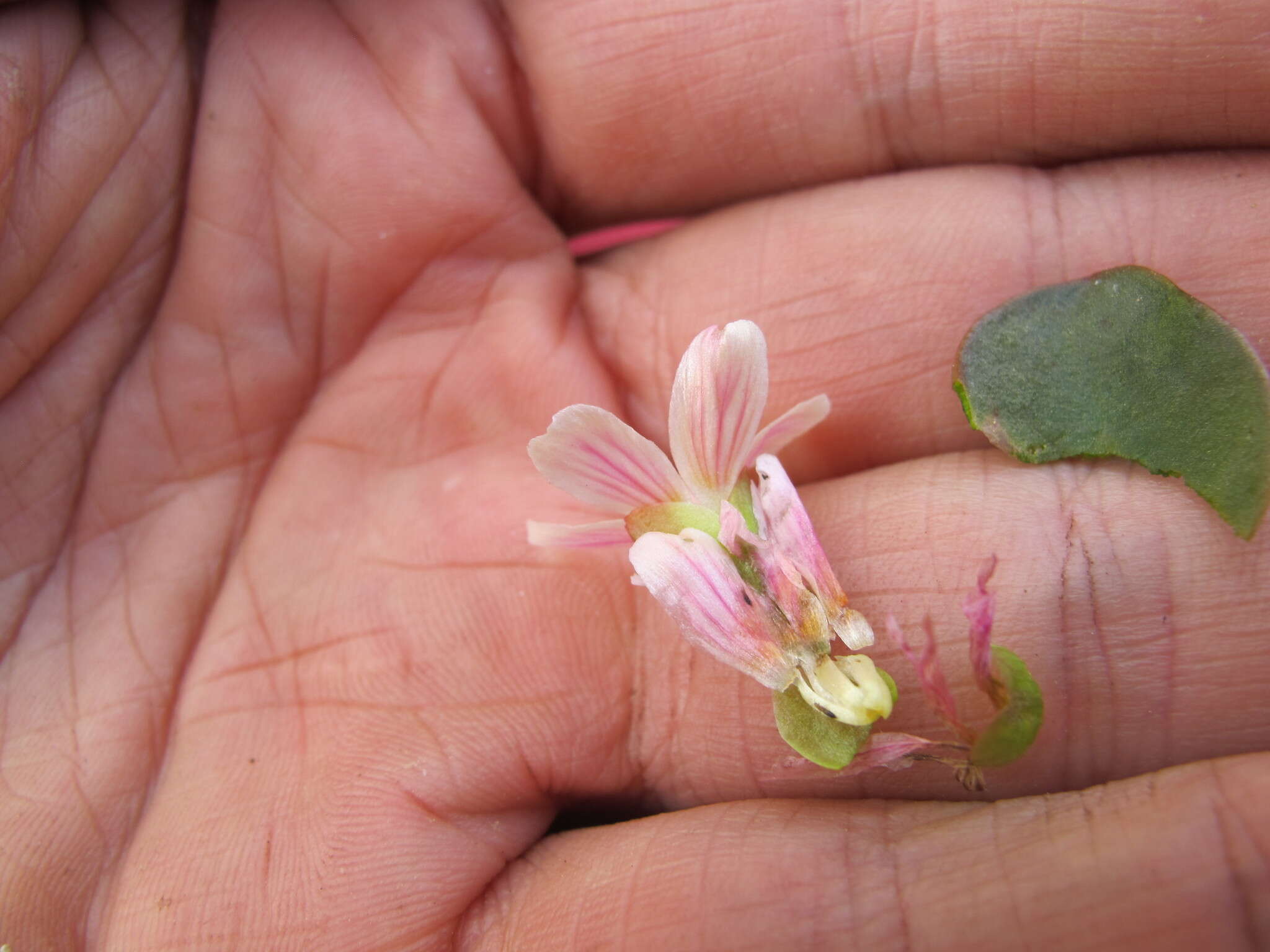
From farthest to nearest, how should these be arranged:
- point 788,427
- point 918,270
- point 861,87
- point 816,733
Answer: point 861,87, point 918,270, point 788,427, point 816,733

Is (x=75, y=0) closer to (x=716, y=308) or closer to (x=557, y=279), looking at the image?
(x=557, y=279)

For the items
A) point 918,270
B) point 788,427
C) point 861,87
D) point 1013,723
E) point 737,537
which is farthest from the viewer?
point 861,87

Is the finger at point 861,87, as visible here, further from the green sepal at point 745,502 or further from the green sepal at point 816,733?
the green sepal at point 816,733

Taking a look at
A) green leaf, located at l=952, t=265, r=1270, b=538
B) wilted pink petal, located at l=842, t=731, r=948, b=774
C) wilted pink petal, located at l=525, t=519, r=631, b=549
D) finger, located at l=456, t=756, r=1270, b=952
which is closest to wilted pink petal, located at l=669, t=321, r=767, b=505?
wilted pink petal, located at l=525, t=519, r=631, b=549

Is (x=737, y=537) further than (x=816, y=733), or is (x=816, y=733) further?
(x=737, y=537)

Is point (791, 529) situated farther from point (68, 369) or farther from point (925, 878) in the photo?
point (68, 369)

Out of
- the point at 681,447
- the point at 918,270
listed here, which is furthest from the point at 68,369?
the point at 918,270

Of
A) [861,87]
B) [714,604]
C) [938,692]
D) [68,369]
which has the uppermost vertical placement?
[861,87]

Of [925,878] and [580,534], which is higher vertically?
[580,534]
